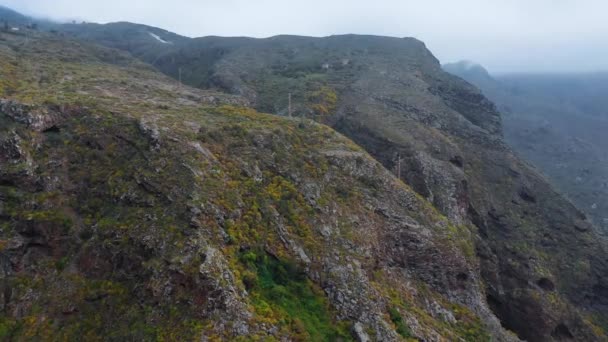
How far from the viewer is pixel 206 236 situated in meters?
21.5

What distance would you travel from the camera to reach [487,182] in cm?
4775

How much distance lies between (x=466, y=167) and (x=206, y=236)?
1338 inches

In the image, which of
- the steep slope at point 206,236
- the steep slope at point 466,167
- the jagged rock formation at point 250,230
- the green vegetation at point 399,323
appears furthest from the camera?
the steep slope at point 466,167

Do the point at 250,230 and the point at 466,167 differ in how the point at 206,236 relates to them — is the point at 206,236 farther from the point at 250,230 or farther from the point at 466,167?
the point at 466,167

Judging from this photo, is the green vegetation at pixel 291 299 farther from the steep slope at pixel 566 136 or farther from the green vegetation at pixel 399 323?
the steep slope at pixel 566 136

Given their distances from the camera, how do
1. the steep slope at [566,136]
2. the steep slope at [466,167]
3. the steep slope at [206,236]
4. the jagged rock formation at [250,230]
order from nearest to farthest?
the steep slope at [206,236]
the jagged rock formation at [250,230]
the steep slope at [466,167]
the steep slope at [566,136]

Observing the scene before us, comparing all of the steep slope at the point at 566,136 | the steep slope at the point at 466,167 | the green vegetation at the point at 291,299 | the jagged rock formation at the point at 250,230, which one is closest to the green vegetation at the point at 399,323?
the jagged rock formation at the point at 250,230

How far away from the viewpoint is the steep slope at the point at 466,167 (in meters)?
35.4

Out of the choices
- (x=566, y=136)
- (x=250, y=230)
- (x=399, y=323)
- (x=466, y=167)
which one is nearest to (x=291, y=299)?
(x=250, y=230)

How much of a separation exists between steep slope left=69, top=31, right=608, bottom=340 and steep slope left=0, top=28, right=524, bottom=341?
5824 mm

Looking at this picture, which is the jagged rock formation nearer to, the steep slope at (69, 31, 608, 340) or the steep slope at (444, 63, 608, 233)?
the steep slope at (69, 31, 608, 340)

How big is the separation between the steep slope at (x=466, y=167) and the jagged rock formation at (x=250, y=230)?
24 cm

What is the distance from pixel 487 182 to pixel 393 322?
29.8m

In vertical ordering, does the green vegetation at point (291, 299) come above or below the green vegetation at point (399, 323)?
above
